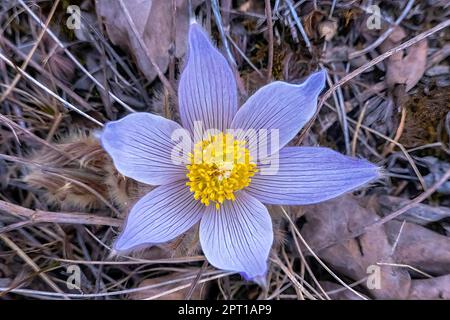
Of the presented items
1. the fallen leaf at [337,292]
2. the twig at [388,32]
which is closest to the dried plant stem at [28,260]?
the fallen leaf at [337,292]

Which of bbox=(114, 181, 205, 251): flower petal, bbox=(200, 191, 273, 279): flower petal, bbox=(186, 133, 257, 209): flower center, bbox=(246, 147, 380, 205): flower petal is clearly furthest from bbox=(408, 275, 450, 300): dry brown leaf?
bbox=(114, 181, 205, 251): flower petal

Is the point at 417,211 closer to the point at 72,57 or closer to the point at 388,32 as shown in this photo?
the point at 388,32

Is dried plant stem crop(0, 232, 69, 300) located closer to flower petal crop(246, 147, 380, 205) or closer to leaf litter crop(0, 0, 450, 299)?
leaf litter crop(0, 0, 450, 299)

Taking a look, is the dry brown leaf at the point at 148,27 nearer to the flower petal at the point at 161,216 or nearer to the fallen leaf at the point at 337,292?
the flower petal at the point at 161,216

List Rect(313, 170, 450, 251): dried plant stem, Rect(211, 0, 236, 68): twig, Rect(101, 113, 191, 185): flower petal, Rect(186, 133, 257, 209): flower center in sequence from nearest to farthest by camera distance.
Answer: Rect(101, 113, 191, 185): flower petal < Rect(186, 133, 257, 209): flower center < Rect(313, 170, 450, 251): dried plant stem < Rect(211, 0, 236, 68): twig
